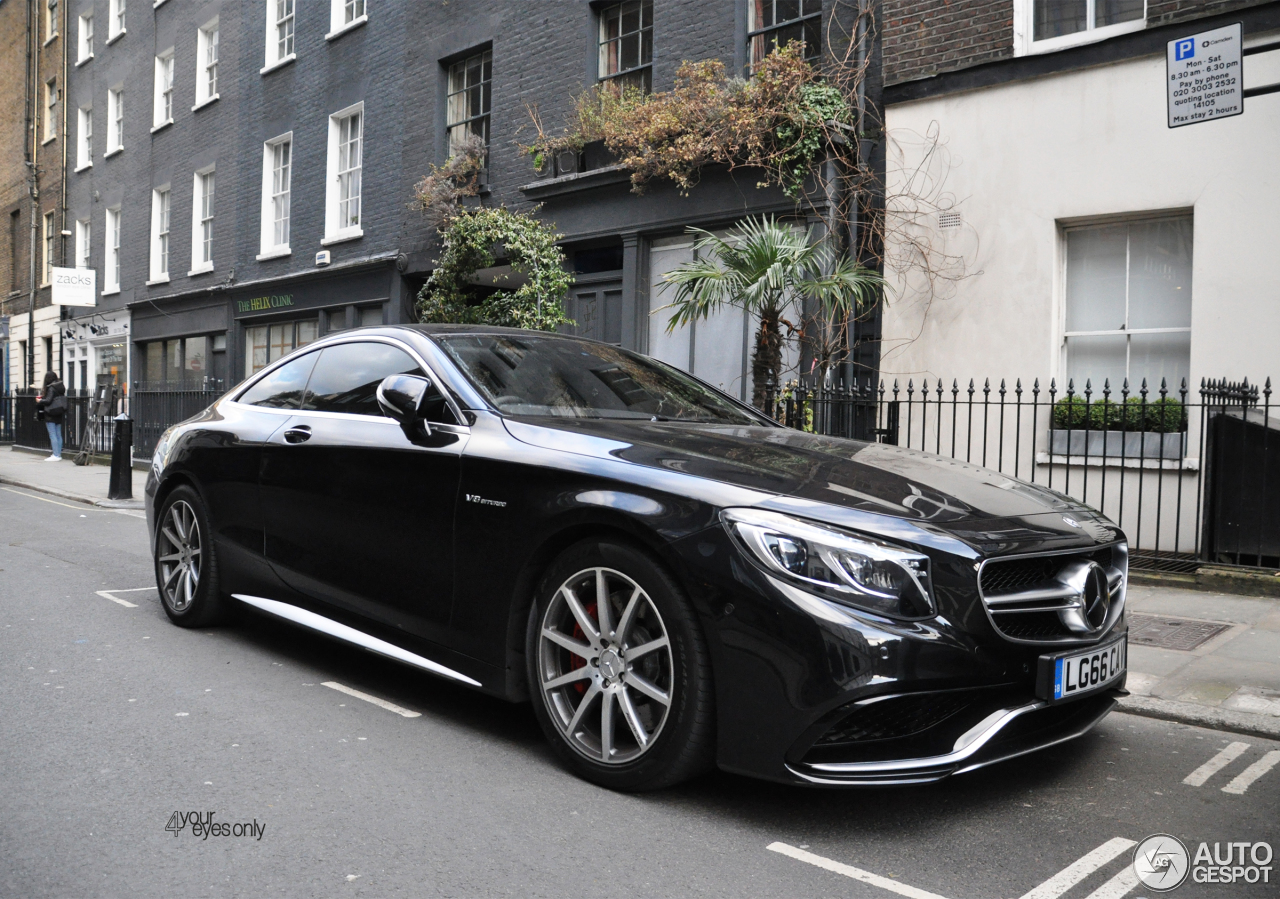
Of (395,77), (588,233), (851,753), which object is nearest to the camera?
(851,753)

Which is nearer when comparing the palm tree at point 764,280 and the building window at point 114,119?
the palm tree at point 764,280

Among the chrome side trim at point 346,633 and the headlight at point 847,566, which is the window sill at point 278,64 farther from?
the headlight at point 847,566

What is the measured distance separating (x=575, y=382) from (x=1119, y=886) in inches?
107

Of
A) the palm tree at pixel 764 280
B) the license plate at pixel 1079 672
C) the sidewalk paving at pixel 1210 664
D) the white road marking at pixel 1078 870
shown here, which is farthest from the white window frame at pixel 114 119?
the white road marking at pixel 1078 870

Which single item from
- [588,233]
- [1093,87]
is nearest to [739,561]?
[1093,87]

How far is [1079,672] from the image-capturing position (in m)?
3.43

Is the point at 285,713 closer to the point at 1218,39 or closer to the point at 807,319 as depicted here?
the point at 1218,39

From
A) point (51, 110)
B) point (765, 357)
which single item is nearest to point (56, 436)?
point (51, 110)

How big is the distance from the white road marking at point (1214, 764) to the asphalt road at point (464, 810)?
0.03 meters

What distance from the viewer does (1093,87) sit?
9.20 m

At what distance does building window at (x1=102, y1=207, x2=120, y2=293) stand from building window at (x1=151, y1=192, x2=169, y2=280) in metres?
2.29

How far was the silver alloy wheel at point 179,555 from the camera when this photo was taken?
5.80 m

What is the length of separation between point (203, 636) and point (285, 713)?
1.60 metres

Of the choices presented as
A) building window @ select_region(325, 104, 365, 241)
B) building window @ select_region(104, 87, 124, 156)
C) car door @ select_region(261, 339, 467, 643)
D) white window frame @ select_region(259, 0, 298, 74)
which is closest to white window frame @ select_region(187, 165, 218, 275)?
white window frame @ select_region(259, 0, 298, 74)
